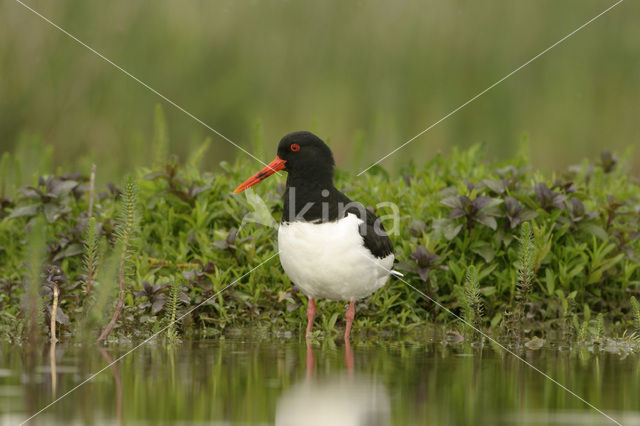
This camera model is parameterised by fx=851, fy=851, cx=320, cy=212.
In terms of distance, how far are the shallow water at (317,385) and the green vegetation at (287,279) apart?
0.57 m

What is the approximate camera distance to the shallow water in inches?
133

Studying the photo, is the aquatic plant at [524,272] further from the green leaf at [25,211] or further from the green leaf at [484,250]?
the green leaf at [25,211]

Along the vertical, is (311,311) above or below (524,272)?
below

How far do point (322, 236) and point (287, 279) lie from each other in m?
1.11

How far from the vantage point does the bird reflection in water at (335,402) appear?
11.1 ft

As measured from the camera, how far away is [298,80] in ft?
29.9

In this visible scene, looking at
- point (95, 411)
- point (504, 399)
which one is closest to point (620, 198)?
point (504, 399)

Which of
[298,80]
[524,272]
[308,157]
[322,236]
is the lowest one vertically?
[524,272]

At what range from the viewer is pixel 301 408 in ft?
11.6

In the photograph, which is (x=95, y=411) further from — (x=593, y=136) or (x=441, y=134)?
(x=593, y=136)

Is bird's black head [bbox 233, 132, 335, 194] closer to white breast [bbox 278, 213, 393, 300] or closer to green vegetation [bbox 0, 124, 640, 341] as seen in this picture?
white breast [bbox 278, 213, 393, 300]

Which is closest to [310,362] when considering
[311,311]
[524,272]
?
[311,311]

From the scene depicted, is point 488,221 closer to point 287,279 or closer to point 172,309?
point 287,279

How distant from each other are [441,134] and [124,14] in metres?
3.69
